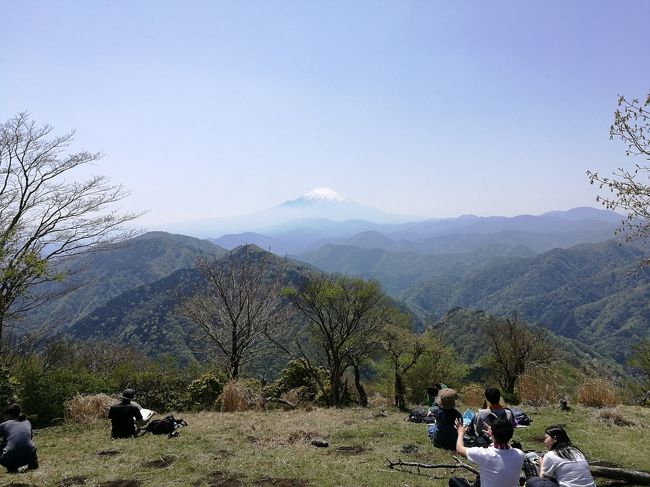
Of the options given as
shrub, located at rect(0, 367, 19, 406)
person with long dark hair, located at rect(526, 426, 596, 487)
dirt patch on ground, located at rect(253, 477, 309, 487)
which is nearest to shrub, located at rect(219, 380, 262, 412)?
shrub, located at rect(0, 367, 19, 406)

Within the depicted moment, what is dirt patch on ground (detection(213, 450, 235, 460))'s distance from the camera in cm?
950

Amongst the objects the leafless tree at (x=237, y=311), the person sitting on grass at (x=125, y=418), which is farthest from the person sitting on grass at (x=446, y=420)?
the leafless tree at (x=237, y=311)

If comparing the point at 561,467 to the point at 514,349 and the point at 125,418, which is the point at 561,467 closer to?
the point at 125,418

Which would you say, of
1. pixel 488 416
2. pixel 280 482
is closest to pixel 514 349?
pixel 488 416

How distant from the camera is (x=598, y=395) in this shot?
1600 cm

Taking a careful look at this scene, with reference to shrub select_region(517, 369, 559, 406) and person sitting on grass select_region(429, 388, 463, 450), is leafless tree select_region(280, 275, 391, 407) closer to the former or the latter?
shrub select_region(517, 369, 559, 406)

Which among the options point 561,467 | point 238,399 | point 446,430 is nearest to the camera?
point 561,467

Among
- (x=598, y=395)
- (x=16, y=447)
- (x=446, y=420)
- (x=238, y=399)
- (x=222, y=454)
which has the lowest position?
(x=598, y=395)

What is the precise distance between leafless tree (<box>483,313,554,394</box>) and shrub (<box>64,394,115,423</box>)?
3013 centimetres

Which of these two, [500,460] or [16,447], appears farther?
[16,447]

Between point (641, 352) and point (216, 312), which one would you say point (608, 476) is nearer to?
point (216, 312)

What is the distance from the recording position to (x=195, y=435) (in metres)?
11.6

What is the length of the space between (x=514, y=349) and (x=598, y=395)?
20.2 m

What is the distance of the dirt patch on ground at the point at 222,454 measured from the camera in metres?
9.50
